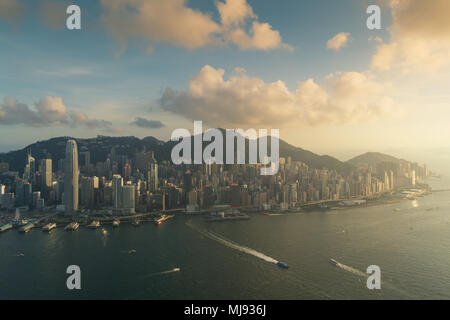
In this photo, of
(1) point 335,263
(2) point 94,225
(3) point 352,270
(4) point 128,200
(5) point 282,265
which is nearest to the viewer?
(3) point 352,270

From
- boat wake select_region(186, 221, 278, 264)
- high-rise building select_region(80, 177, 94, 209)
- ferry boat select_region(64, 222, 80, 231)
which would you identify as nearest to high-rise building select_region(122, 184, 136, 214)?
high-rise building select_region(80, 177, 94, 209)

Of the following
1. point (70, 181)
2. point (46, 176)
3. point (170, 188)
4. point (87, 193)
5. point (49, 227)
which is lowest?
point (49, 227)

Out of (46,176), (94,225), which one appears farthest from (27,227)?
(46,176)

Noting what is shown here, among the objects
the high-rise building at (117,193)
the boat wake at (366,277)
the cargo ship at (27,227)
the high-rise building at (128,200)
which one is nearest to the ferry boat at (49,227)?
the cargo ship at (27,227)

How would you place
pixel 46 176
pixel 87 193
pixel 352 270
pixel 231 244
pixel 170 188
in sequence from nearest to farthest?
1. pixel 352 270
2. pixel 231 244
3. pixel 87 193
4. pixel 170 188
5. pixel 46 176

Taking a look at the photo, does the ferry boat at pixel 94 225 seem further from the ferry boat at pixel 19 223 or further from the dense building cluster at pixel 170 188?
the ferry boat at pixel 19 223

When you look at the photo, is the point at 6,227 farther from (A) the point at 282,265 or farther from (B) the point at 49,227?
(A) the point at 282,265

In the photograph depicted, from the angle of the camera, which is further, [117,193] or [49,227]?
[117,193]

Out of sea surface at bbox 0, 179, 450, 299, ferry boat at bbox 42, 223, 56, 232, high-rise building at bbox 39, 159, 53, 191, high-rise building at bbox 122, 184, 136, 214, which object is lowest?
sea surface at bbox 0, 179, 450, 299

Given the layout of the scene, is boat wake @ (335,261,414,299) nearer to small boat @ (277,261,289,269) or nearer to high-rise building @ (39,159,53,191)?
small boat @ (277,261,289,269)
